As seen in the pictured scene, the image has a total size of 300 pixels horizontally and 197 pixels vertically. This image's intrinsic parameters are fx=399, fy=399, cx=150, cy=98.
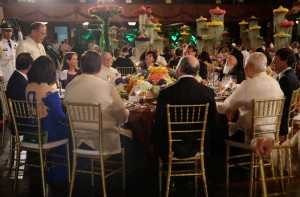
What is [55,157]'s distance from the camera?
4.39 metres

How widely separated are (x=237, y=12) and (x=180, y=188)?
15.8 meters

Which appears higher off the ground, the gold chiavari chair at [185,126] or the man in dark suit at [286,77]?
the man in dark suit at [286,77]

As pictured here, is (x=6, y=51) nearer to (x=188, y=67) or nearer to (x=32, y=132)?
(x=32, y=132)

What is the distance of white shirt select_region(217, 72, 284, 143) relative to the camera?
149 inches

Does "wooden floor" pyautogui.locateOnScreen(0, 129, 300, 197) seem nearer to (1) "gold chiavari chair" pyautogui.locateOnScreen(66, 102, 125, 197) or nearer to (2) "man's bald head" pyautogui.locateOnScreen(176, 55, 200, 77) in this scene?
(1) "gold chiavari chair" pyautogui.locateOnScreen(66, 102, 125, 197)

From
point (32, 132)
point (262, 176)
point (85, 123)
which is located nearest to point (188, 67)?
point (85, 123)

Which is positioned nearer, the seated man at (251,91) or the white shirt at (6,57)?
the seated man at (251,91)

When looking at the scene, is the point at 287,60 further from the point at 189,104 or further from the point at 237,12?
the point at 237,12

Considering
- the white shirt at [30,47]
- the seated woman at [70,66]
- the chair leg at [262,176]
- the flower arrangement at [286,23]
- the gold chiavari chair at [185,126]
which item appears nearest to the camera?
the chair leg at [262,176]

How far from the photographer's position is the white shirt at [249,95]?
12.4 ft

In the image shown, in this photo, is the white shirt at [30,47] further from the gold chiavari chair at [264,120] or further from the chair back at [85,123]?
the gold chiavari chair at [264,120]

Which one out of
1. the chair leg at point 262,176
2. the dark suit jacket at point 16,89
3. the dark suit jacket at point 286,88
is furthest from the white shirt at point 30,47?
the chair leg at point 262,176

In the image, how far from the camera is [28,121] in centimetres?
403

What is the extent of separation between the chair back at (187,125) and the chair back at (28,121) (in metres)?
1.25
